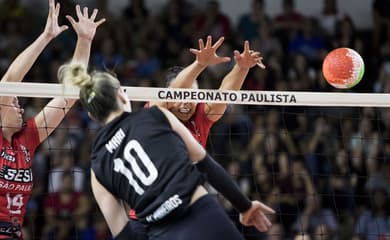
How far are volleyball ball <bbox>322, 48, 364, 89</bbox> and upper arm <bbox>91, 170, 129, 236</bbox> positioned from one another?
2600mm

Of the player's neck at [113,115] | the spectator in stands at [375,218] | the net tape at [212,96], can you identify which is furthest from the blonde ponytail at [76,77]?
the spectator in stands at [375,218]

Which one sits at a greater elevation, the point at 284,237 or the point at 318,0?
the point at 318,0

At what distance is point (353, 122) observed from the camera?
1107cm

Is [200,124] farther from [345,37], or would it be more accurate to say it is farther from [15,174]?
[345,37]

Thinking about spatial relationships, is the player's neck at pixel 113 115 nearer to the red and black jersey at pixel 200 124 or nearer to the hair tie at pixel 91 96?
the hair tie at pixel 91 96

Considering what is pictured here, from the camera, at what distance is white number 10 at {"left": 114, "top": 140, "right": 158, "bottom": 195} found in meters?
4.23

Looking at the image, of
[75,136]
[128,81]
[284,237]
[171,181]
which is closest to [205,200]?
[171,181]

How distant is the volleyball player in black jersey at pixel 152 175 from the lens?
13.8ft

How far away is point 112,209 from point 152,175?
13.0 inches

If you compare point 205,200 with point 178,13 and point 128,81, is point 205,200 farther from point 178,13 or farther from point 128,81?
point 178,13

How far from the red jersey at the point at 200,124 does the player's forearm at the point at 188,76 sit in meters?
0.20

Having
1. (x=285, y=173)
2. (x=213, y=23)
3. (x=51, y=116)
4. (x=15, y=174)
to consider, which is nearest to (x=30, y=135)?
(x=51, y=116)

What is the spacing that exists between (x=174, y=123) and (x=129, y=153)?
0.28m

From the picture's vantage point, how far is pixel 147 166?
167 inches
